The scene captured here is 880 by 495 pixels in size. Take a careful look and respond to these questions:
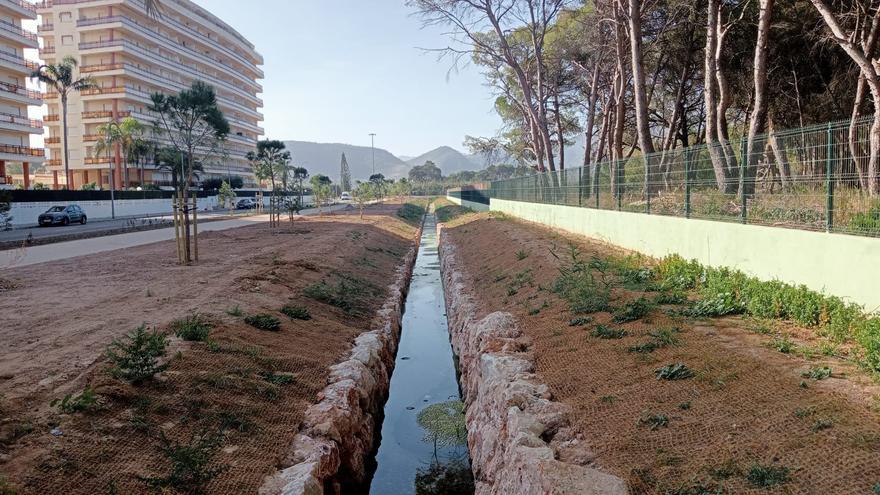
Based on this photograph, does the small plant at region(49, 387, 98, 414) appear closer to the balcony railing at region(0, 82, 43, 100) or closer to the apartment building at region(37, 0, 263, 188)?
the balcony railing at region(0, 82, 43, 100)

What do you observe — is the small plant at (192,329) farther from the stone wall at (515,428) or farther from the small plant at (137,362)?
the stone wall at (515,428)

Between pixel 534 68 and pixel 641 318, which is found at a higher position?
pixel 534 68

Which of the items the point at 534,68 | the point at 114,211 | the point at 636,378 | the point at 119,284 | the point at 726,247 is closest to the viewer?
the point at 636,378

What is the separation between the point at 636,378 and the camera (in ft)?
19.8

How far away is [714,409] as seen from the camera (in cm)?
496

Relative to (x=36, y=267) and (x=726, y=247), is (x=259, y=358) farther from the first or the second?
(x=36, y=267)

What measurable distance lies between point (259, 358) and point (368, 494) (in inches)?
88.8

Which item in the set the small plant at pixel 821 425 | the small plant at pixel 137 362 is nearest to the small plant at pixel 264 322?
the small plant at pixel 137 362

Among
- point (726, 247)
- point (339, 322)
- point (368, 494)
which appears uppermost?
point (726, 247)

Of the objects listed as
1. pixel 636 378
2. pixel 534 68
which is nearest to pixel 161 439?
pixel 636 378

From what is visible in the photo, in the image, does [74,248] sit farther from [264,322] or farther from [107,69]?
[107,69]

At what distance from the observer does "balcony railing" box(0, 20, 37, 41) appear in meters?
44.9

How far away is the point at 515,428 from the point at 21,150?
175 ft

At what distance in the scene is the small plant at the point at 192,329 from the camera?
24.7 feet
